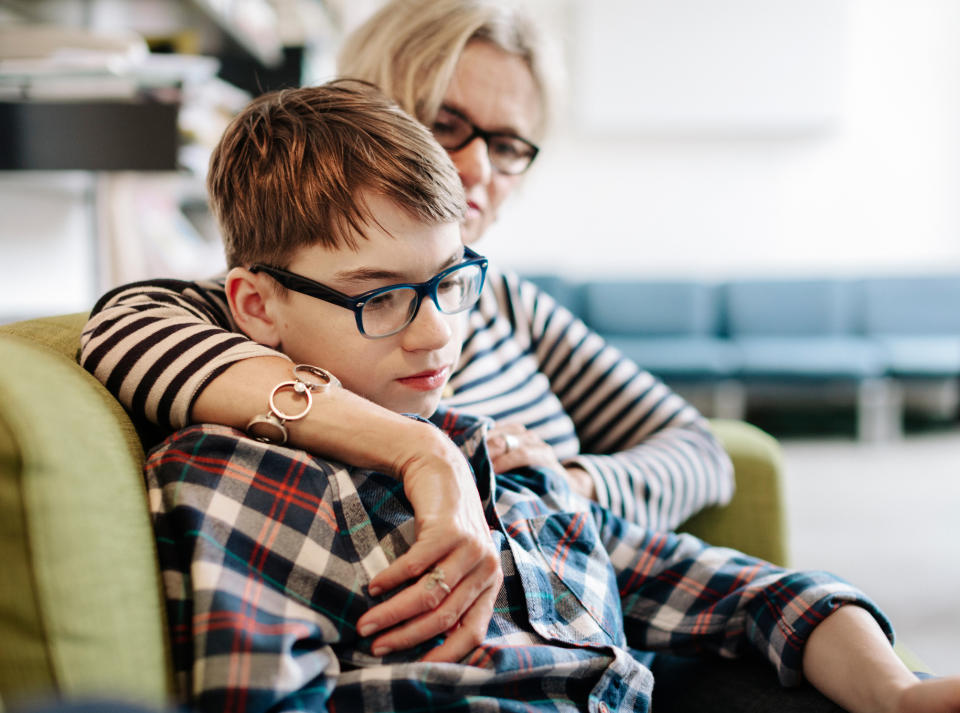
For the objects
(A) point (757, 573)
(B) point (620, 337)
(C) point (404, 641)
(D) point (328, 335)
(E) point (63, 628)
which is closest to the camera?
(E) point (63, 628)

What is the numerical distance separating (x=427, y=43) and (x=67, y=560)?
2.99ft

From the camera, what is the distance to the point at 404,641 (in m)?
0.62

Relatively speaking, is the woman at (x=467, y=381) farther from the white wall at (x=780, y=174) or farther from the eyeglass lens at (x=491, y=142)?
the white wall at (x=780, y=174)

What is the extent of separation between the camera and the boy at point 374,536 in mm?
590

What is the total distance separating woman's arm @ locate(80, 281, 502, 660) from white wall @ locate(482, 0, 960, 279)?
4.79m

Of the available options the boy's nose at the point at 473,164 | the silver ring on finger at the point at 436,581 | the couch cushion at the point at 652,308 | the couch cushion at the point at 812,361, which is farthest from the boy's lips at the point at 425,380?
the couch cushion at the point at 652,308

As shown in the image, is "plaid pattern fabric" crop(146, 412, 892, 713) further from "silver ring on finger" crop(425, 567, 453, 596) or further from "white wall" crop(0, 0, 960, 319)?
"white wall" crop(0, 0, 960, 319)

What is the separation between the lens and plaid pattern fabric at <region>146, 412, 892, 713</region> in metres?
0.57

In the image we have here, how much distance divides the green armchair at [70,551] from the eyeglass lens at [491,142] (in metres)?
0.71

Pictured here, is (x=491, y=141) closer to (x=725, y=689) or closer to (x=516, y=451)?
(x=516, y=451)

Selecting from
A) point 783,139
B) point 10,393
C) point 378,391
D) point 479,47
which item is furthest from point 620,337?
point 10,393

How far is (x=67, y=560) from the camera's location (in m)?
0.49

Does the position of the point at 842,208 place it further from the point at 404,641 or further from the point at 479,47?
the point at 404,641

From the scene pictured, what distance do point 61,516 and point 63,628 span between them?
0.07 metres
